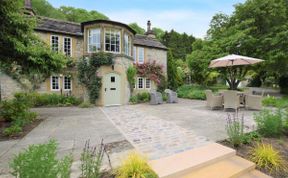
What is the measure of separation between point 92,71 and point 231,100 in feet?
29.4

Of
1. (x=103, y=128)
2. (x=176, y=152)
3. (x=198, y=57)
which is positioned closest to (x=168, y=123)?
(x=103, y=128)

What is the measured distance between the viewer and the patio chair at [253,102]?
9438 millimetres

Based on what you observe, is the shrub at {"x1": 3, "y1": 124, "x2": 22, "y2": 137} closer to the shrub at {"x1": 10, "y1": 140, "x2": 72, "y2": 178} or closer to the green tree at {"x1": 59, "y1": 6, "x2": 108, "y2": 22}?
the shrub at {"x1": 10, "y1": 140, "x2": 72, "y2": 178}

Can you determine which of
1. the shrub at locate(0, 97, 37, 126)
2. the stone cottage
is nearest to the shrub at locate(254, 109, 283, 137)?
the shrub at locate(0, 97, 37, 126)

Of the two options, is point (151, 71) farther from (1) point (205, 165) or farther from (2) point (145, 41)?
(1) point (205, 165)

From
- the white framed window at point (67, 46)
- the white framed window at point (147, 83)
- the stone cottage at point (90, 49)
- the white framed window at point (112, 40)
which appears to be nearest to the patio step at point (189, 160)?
the stone cottage at point (90, 49)

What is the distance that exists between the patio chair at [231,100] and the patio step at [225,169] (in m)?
5.65

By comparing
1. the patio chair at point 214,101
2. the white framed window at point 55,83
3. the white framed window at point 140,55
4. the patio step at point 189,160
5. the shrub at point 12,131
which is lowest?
the patio step at point 189,160

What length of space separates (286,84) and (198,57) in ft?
33.7

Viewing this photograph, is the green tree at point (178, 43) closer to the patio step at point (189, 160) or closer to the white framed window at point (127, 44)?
the white framed window at point (127, 44)

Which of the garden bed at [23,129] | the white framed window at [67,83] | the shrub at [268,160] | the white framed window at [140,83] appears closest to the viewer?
the shrub at [268,160]

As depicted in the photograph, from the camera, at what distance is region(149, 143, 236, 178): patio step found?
3447 millimetres

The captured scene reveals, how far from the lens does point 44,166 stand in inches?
89.3

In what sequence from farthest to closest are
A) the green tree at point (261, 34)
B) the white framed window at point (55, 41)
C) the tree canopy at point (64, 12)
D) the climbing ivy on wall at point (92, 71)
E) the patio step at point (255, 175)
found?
the tree canopy at point (64, 12) → the green tree at point (261, 34) → the white framed window at point (55, 41) → the climbing ivy on wall at point (92, 71) → the patio step at point (255, 175)
